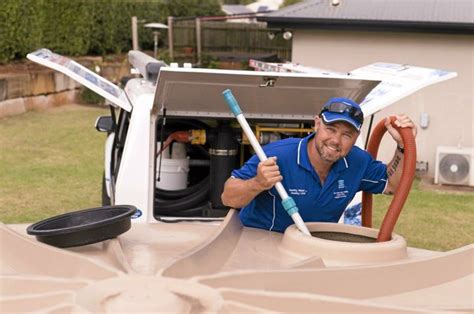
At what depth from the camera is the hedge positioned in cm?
1767

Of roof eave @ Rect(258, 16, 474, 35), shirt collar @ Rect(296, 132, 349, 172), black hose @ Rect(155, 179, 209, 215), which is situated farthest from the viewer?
roof eave @ Rect(258, 16, 474, 35)

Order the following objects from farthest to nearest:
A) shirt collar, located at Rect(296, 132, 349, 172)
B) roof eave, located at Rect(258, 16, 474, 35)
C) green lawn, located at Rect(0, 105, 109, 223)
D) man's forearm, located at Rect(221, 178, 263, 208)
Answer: roof eave, located at Rect(258, 16, 474, 35) → green lawn, located at Rect(0, 105, 109, 223) → shirt collar, located at Rect(296, 132, 349, 172) → man's forearm, located at Rect(221, 178, 263, 208)

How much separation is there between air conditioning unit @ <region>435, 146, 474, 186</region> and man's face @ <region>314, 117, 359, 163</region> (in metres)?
7.87

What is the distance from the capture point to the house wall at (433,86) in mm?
11922

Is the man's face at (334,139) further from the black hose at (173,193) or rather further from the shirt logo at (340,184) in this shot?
the black hose at (173,193)

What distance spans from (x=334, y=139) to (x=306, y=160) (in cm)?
22

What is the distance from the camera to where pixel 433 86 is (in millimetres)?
11984

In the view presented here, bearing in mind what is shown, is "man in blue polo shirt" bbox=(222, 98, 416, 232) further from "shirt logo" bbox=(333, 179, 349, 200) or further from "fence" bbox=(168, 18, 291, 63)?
"fence" bbox=(168, 18, 291, 63)

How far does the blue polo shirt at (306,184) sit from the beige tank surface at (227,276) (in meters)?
0.60

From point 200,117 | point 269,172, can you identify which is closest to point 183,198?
point 200,117

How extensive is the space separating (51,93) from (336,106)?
1522 cm

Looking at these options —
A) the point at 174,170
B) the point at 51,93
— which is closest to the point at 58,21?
the point at 51,93

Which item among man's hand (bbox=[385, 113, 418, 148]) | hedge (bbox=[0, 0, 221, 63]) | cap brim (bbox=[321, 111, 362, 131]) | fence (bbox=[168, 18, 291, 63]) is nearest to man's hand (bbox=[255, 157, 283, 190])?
cap brim (bbox=[321, 111, 362, 131])

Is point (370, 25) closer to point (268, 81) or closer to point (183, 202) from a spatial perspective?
point (183, 202)
